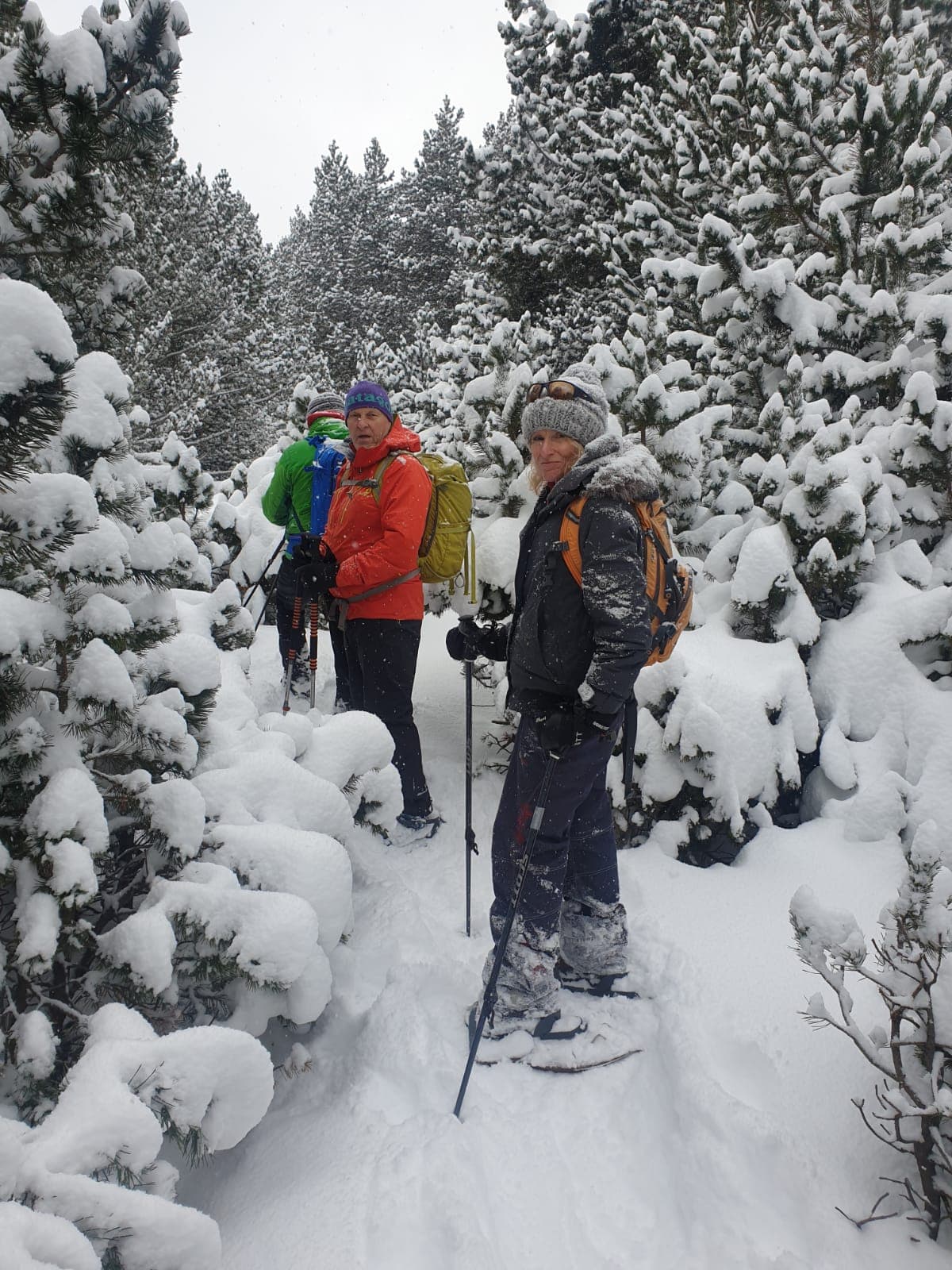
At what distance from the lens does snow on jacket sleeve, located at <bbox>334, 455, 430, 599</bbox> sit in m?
3.80

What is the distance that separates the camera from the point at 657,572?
263cm

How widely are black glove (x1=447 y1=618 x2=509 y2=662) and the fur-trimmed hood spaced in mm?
851

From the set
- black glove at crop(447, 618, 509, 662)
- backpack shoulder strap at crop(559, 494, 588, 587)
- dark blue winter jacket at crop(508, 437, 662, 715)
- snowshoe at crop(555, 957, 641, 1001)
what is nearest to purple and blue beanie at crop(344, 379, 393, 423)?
black glove at crop(447, 618, 509, 662)

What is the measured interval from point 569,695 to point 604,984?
1234 mm

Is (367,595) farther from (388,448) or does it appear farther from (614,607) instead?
(614,607)

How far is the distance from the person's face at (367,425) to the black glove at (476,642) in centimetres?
120

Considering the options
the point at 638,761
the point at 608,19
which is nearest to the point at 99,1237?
the point at 638,761

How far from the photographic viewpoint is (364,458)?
398cm

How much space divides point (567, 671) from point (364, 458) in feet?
6.40

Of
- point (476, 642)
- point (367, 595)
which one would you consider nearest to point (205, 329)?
point (367, 595)

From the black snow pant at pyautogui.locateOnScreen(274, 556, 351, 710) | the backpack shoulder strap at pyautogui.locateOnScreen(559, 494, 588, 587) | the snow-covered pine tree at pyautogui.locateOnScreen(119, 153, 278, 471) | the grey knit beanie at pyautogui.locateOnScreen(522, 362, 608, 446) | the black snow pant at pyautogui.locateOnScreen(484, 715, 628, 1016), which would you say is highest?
the snow-covered pine tree at pyautogui.locateOnScreen(119, 153, 278, 471)

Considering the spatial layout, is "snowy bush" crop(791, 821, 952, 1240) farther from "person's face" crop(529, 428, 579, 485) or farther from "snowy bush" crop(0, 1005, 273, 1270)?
"person's face" crop(529, 428, 579, 485)

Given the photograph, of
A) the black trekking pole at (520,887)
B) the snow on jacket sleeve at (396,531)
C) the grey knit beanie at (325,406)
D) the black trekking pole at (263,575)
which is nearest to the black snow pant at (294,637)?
the black trekking pole at (263,575)

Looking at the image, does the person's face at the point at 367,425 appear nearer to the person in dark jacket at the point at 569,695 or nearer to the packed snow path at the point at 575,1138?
the person in dark jacket at the point at 569,695
